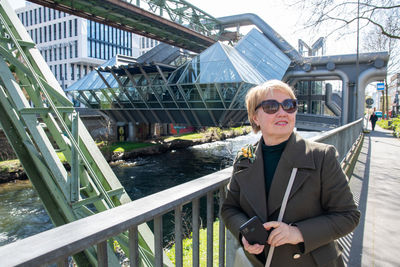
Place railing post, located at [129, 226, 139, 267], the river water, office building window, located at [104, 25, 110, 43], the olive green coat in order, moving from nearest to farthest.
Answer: railing post, located at [129, 226, 139, 267] < the olive green coat < the river water < office building window, located at [104, 25, 110, 43]

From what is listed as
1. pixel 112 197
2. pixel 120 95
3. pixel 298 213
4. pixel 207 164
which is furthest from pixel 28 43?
pixel 120 95

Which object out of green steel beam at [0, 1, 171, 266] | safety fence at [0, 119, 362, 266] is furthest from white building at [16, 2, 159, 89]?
safety fence at [0, 119, 362, 266]

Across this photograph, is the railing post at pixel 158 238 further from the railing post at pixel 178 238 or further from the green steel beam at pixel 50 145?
the green steel beam at pixel 50 145

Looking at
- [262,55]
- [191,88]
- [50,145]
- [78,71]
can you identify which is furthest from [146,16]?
[78,71]

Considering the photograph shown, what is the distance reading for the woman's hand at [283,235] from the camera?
4.93ft

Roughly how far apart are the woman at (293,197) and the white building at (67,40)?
226 feet

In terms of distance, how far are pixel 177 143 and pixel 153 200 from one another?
3468 cm

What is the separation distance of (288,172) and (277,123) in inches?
12.8

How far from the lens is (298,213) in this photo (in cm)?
159

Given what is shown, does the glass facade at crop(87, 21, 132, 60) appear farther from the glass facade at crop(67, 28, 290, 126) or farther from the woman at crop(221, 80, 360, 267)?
the woman at crop(221, 80, 360, 267)

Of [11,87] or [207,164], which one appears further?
[207,164]

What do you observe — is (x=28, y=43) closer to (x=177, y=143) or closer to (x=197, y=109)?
(x=197, y=109)

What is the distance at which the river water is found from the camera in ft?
42.3

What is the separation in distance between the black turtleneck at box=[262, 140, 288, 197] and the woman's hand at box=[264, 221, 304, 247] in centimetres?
23
